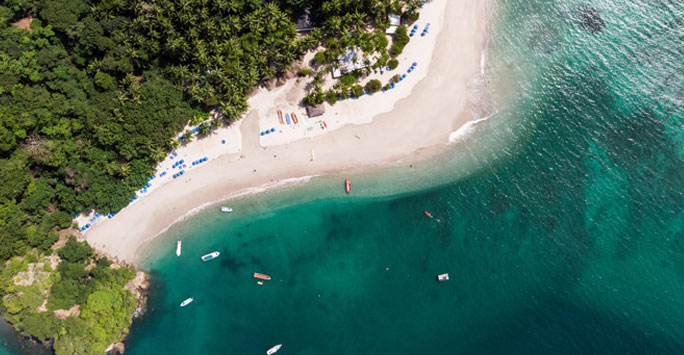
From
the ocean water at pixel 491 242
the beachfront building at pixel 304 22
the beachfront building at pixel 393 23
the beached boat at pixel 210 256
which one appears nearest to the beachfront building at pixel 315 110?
the ocean water at pixel 491 242

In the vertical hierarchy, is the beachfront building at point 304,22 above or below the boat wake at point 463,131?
above

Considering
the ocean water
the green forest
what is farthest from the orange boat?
the green forest

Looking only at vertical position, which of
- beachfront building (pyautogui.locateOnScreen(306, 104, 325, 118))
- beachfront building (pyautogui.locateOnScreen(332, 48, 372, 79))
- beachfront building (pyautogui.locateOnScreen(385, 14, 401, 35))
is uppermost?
beachfront building (pyautogui.locateOnScreen(385, 14, 401, 35))

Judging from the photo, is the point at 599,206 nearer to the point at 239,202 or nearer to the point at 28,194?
the point at 239,202

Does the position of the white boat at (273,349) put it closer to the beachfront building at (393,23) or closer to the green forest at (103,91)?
the green forest at (103,91)

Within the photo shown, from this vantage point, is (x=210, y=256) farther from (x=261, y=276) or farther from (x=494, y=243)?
(x=494, y=243)

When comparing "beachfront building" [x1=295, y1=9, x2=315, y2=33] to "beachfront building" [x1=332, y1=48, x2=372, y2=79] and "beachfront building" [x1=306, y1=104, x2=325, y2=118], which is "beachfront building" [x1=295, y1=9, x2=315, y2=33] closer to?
"beachfront building" [x1=332, y1=48, x2=372, y2=79]

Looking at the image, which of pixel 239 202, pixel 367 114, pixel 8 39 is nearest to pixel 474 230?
pixel 367 114
